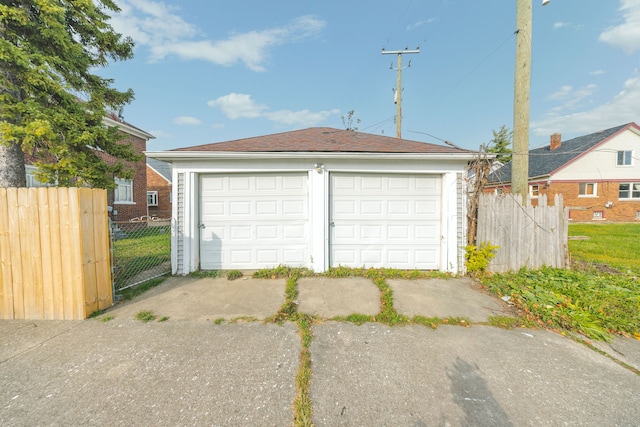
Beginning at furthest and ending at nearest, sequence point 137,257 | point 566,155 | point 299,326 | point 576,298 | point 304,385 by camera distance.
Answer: point 566,155 < point 137,257 < point 576,298 < point 299,326 < point 304,385

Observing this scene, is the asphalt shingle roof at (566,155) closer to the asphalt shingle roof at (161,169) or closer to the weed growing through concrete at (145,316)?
the weed growing through concrete at (145,316)

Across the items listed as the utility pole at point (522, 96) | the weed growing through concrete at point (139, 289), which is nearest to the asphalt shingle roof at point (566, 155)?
the utility pole at point (522, 96)

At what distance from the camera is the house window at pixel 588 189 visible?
17.0 m

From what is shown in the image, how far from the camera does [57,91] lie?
451 centimetres

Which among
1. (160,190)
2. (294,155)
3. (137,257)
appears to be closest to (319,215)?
(294,155)

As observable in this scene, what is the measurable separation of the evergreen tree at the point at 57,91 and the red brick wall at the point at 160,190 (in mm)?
14586

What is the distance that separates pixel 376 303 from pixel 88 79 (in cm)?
760

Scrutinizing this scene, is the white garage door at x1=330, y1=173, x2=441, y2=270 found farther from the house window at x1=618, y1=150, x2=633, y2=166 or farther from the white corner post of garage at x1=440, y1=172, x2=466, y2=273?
the house window at x1=618, y1=150, x2=633, y2=166

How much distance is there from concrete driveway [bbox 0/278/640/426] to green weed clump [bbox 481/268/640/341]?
1.02 feet

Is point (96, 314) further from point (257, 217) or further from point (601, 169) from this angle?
point (601, 169)

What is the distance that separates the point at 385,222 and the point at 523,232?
2790mm

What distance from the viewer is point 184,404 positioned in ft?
6.66

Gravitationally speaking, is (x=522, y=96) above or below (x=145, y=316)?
above

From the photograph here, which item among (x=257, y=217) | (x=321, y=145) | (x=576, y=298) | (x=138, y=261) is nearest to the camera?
(x=576, y=298)
